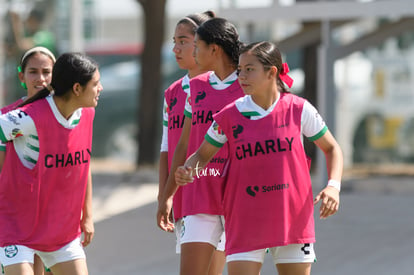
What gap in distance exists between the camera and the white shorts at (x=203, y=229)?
17.7 feet

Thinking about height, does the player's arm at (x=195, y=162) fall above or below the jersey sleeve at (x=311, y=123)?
below

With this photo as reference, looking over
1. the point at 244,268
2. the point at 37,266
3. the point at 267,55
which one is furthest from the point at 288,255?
the point at 37,266

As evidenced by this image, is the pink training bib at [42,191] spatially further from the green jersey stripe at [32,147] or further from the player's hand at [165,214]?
the player's hand at [165,214]

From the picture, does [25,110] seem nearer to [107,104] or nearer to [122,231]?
[122,231]

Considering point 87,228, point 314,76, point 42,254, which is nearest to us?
point 42,254

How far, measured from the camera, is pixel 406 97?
1769cm

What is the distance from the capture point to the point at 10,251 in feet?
17.2

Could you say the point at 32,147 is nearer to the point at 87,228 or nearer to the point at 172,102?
the point at 87,228

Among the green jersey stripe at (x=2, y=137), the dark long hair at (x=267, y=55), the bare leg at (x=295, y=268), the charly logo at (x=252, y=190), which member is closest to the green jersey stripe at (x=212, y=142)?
the charly logo at (x=252, y=190)

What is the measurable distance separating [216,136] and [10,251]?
1.24 m

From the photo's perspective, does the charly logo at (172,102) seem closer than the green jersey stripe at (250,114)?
No

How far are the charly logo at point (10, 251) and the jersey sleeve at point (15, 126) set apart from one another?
559 mm

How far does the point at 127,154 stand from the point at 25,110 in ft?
45.8

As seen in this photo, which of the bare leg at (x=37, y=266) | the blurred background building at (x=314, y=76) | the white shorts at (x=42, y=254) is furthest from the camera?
the blurred background building at (x=314, y=76)
